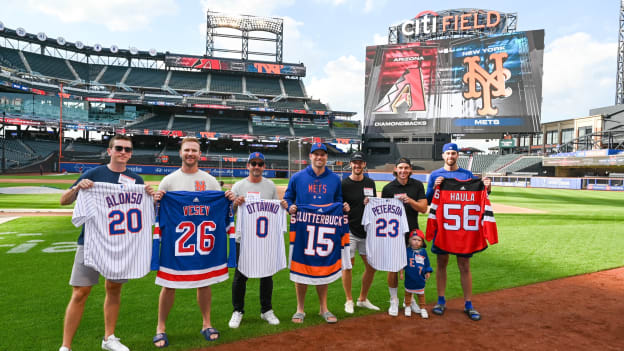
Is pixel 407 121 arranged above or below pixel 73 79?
below

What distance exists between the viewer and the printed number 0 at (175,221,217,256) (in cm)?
371

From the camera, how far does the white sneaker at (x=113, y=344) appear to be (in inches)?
132

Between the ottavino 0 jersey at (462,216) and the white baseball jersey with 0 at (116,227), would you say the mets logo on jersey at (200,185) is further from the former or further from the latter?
the ottavino 0 jersey at (462,216)

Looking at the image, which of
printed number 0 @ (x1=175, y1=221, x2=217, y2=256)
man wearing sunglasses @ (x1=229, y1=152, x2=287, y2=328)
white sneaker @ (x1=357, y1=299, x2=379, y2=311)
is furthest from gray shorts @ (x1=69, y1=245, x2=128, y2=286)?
white sneaker @ (x1=357, y1=299, x2=379, y2=311)

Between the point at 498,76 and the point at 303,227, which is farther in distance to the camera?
the point at 498,76

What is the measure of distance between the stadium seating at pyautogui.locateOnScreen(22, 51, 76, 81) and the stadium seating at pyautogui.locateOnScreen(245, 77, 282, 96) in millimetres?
27064

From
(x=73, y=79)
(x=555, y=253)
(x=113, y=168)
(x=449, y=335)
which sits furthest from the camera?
(x=73, y=79)

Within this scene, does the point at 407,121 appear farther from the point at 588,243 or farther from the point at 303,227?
the point at 303,227

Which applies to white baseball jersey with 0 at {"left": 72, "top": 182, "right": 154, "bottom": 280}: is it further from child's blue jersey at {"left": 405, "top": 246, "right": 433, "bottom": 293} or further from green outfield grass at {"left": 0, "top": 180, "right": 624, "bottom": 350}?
child's blue jersey at {"left": 405, "top": 246, "right": 433, "bottom": 293}

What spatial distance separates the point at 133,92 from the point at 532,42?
56.6m

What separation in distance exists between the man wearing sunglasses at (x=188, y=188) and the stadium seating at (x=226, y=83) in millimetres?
55845

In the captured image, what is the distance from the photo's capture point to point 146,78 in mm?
55469

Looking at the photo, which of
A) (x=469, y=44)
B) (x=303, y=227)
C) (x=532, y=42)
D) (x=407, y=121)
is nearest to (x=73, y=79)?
(x=407, y=121)

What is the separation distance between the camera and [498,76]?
42.6m
